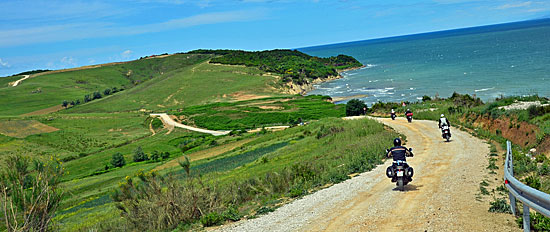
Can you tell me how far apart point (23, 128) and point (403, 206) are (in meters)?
105

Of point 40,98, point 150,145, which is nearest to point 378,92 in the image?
point 150,145

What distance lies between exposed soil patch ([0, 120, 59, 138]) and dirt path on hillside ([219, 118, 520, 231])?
309 ft

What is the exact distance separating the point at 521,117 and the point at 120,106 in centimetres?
13324

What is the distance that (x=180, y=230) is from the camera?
1372 cm

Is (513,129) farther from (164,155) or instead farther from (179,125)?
(179,125)

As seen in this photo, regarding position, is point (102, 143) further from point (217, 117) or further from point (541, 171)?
point (541, 171)

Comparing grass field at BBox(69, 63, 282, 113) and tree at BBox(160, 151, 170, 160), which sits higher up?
grass field at BBox(69, 63, 282, 113)

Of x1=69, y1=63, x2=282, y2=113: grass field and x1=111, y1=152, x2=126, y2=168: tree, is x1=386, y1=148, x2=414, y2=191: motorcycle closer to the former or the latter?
x1=111, y1=152, x2=126, y2=168: tree

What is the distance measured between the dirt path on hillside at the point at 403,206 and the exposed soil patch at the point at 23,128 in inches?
3702

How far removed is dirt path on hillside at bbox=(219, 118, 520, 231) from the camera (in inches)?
405

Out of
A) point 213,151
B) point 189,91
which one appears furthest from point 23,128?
point 213,151

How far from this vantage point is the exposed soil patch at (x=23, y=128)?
300 ft

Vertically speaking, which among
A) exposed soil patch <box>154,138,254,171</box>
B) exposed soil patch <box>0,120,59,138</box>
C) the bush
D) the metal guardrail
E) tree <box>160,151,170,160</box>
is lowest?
tree <box>160,151,170,160</box>

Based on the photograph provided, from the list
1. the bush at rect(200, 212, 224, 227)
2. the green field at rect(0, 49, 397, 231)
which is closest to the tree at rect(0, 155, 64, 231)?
the green field at rect(0, 49, 397, 231)
